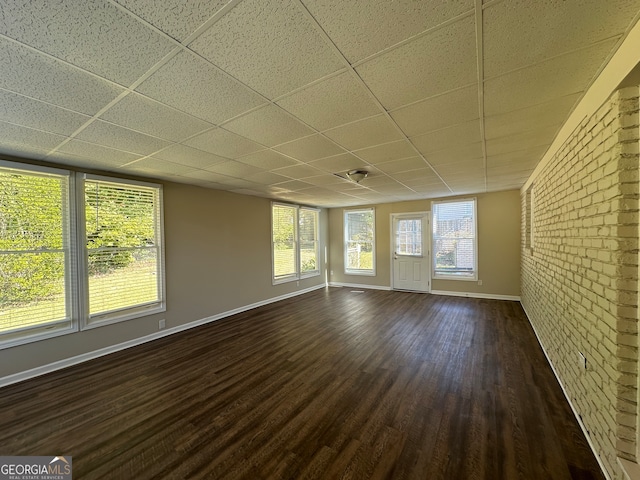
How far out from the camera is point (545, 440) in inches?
71.2

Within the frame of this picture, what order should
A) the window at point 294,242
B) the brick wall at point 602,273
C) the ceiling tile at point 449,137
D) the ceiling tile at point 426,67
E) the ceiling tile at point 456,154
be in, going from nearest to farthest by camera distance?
the ceiling tile at point 426,67 → the brick wall at point 602,273 → the ceiling tile at point 449,137 → the ceiling tile at point 456,154 → the window at point 294,242

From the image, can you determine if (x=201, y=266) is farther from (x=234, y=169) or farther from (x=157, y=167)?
(x=234, y=169)

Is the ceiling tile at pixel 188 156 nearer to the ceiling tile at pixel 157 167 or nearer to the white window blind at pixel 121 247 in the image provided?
the ceiling tile at pixel 157 167

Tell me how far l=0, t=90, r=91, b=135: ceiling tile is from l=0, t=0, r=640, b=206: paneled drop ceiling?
14 millimetres

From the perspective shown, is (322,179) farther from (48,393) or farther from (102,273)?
(48,393)

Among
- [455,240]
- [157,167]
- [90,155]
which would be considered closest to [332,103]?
[157,167]

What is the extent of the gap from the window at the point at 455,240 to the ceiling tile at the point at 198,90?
5666 millimetres

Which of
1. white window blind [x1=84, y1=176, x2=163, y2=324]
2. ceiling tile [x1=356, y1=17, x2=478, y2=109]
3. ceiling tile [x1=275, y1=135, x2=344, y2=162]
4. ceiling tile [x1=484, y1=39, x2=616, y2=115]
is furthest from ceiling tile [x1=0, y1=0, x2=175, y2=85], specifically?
white window blind [x1=84, y1=176, x2=163, y2=324]

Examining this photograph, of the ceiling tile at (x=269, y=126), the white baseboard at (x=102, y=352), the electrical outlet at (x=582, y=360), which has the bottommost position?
the white baseboard at (x=102, y=352)

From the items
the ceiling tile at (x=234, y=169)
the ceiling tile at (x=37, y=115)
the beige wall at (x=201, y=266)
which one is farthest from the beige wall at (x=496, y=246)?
the ceiling tile at (x=37, y=115)

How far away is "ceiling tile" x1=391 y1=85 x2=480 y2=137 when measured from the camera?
1.74 m

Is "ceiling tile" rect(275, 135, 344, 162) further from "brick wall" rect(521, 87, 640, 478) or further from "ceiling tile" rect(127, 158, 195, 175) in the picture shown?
"brick wall" rect(521, 87, 640, 478)

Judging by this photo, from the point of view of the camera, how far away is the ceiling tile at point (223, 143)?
7.54 feet

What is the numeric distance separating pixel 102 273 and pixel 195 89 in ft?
10.0
